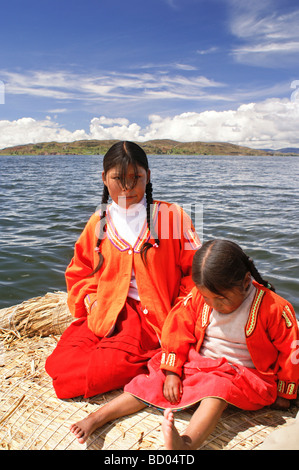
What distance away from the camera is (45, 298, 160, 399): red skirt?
2.41 m

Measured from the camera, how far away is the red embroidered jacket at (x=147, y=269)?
2594 mm

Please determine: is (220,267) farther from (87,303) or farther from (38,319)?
(38,319)

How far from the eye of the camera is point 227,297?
2.16m

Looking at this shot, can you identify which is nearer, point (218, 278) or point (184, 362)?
point (218, 278)

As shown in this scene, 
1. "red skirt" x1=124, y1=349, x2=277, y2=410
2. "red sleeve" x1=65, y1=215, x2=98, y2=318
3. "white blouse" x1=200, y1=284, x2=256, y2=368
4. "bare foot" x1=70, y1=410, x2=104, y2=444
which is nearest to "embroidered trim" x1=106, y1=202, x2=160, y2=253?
"red sleeve" x1=65, y1=215, x2=98, y2=318

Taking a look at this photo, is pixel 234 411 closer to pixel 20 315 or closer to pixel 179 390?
pixel 179 390

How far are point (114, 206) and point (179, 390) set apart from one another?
1.20 metres

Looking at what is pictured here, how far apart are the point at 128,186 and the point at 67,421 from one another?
4.55 feet

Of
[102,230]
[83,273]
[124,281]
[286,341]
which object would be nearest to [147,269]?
[124,281]

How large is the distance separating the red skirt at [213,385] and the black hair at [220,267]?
440 mm

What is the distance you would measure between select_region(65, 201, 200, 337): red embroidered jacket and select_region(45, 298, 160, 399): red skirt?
7cm

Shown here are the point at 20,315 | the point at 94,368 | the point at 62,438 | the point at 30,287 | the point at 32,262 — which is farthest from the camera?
the point at 32,262

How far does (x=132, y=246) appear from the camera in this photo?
2.64 metres

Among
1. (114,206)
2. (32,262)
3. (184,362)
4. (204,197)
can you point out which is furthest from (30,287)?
(204,197)
